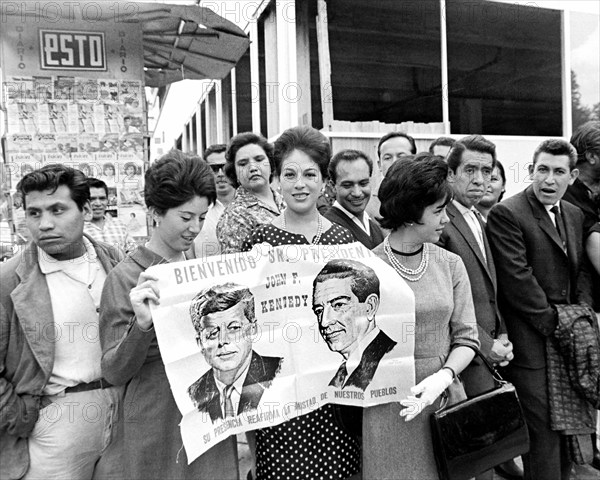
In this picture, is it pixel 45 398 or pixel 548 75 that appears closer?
pixel 45 398

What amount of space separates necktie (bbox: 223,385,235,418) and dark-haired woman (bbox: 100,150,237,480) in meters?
0.13

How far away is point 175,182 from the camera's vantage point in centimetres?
181

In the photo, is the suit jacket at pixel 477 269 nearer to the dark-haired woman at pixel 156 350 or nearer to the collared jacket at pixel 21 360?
the dark-haired woman at pixel 156 350

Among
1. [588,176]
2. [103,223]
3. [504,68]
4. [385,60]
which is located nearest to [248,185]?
[103,223]

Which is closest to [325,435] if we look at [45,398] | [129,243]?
[45,398]

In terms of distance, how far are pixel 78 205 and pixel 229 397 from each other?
940mm

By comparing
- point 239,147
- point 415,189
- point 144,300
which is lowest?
point 144,300

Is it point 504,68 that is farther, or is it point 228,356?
point 504,68

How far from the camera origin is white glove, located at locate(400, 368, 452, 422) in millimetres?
1866

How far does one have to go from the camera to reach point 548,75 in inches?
296

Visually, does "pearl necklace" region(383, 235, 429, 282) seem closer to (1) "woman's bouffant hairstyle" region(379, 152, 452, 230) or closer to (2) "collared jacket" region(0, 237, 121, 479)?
(1) "woman's bouffant hairstyle" region(379, 152, 452, 230)

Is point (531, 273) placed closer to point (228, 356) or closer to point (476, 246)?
point (476, 246)

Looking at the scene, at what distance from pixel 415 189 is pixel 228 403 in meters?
1.09

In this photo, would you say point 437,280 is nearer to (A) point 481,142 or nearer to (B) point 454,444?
(B) point 454,444
